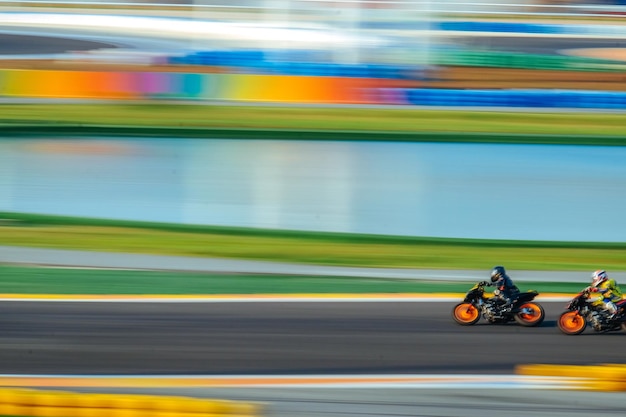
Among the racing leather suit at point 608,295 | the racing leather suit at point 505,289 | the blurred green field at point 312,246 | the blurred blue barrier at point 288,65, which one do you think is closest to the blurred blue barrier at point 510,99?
the blurred blue barrier at point 288,65

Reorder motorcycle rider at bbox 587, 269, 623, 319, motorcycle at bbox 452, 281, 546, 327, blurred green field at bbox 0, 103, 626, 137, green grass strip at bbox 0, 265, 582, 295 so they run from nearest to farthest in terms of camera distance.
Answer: motorcycle rider at bbox 587, 269, 623, 319
motorcycle at bbox 452, 281, 546, 327
green grass strip at bbox 0, 265, 582, 295
blurred green field at bbox 0, 103, 626, 137

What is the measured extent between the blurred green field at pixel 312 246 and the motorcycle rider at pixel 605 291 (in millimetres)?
2755

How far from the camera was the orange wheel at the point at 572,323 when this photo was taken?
7457 mm

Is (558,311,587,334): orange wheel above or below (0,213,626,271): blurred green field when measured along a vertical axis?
below

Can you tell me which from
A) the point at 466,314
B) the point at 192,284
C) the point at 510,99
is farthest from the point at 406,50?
the point at 466,314

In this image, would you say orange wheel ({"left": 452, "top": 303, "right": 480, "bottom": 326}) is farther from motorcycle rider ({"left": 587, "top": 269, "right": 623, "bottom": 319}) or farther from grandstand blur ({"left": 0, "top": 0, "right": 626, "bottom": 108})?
grandstand blur ({"left": 0, "top": 0, "right": 626, "bottom": 108})

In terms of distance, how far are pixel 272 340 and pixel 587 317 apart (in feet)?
8.16

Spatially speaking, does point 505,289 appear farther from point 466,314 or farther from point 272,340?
point 272,340

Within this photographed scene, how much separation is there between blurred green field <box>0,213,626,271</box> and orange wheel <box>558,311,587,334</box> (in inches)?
105

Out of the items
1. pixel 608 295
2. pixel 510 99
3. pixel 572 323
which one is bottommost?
pixel 572 323

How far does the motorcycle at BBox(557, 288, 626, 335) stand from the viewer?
735 centimetres

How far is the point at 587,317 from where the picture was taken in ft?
24.5

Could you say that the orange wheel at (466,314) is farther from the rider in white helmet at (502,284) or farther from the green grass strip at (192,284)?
the green grass strip at (192,284)

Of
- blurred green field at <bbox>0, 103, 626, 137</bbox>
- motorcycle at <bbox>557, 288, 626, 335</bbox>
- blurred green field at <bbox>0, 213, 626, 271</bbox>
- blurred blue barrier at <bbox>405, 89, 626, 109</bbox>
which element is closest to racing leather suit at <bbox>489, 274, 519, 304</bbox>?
motorcycle at <bbox>557, 288, 626, 335</bbox>
